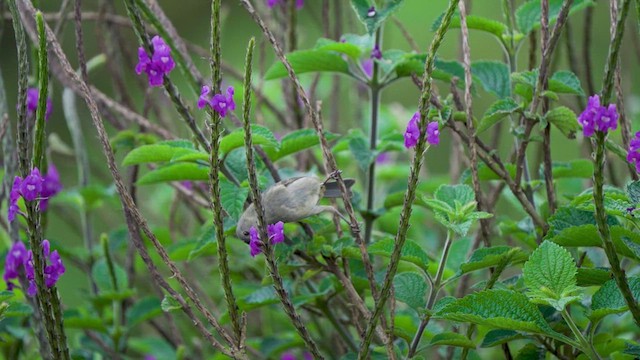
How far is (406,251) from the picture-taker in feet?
3.01

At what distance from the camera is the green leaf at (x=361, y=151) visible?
111 centimetres

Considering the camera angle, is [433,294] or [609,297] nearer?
[609,297]

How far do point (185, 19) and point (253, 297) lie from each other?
2.54 m

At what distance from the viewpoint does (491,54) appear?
3166 millimetres

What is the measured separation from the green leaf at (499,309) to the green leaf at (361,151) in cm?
34

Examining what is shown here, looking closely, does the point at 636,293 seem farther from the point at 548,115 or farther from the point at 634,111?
the point at 634,111

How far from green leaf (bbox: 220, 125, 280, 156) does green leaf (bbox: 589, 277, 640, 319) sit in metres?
0.36

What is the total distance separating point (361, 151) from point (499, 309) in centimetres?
39

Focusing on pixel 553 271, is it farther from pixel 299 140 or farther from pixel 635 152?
pixel 299 140

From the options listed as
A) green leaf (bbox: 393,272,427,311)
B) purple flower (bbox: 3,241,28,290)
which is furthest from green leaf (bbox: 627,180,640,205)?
purple flower (bbox: 3,241,28,290)

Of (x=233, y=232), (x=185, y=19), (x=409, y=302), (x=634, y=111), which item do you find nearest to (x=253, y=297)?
(x=233, y=232)

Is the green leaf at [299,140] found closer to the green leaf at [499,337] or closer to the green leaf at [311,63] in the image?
the green leaf at [311,63]

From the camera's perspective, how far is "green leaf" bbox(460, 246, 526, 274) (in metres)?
0.87

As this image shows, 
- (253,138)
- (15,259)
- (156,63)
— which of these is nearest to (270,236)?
(253,138)
